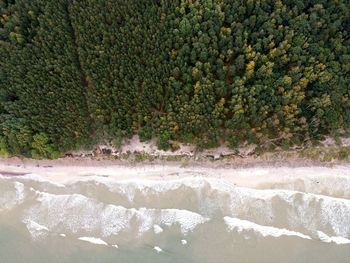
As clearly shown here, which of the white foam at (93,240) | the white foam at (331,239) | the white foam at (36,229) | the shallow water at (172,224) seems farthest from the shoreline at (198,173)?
the white foam at (93,240)

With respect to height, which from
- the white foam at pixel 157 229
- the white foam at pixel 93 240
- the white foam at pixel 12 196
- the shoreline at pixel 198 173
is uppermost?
the shoreline at pixel 198 173

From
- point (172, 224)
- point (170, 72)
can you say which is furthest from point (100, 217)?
point (170, 72)

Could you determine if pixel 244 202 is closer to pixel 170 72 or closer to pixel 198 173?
pixel 198 173

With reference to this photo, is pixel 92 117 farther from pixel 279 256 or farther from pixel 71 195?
pixel 279 256

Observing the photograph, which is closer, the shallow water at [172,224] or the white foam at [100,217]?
the shallow water at [172,224]

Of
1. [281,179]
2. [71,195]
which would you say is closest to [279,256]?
[281,179]

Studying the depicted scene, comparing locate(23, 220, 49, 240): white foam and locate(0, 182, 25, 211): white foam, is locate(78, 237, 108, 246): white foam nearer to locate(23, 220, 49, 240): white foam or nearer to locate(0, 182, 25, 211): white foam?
locate(23, 220, 49, 240): white foam

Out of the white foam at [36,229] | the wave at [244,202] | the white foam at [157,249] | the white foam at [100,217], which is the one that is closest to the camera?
the wave at [244,202]

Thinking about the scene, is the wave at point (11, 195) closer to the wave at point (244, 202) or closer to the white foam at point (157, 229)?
the wave at point (244, 202)
